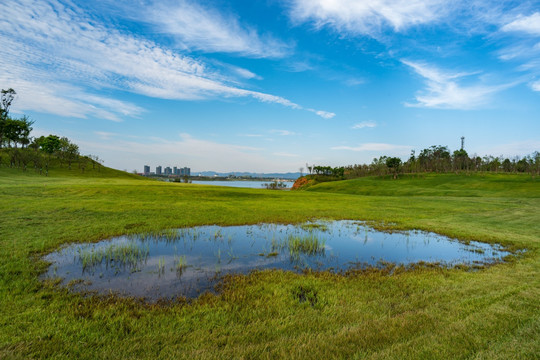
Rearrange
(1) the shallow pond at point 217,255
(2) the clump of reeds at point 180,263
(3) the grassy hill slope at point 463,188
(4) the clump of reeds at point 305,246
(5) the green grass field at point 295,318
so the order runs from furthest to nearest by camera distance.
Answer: (3) the grassy hill slope at point 463,188, (4) the clump of reeds at point 305,246, (2) the clump of reeds at point 180,263, (1) the shallow pond at point 217,255, (5) the green grass field at point 295,318

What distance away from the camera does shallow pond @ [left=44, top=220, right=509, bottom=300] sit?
7.78m

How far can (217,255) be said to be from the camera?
35.4ft

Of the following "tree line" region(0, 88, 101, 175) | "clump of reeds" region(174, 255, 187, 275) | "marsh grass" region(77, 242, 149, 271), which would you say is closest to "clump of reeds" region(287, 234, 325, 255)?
"clump of reeds" region(174, 255, 187, 275)

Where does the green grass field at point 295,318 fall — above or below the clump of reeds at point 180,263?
above

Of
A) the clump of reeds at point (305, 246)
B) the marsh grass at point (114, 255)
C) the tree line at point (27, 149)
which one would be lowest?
the clump of reeds at point (305, 246)

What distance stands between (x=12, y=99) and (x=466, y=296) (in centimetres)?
11065

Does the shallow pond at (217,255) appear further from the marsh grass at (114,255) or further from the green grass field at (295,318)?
the green grass field at (295,318)

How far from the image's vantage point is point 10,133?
78812mm

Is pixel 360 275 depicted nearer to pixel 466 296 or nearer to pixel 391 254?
pixel 466 296

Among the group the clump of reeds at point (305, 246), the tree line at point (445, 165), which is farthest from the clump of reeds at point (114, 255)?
the tree line at point (445, 165)

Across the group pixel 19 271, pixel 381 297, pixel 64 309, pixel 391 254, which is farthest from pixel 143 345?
pixel 391 254

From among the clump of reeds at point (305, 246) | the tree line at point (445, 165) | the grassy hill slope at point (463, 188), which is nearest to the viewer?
the clump of reeds at point (305, 246)

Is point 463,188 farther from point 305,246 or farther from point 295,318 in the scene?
point 295,318

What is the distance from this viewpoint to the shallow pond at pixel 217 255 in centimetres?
778
